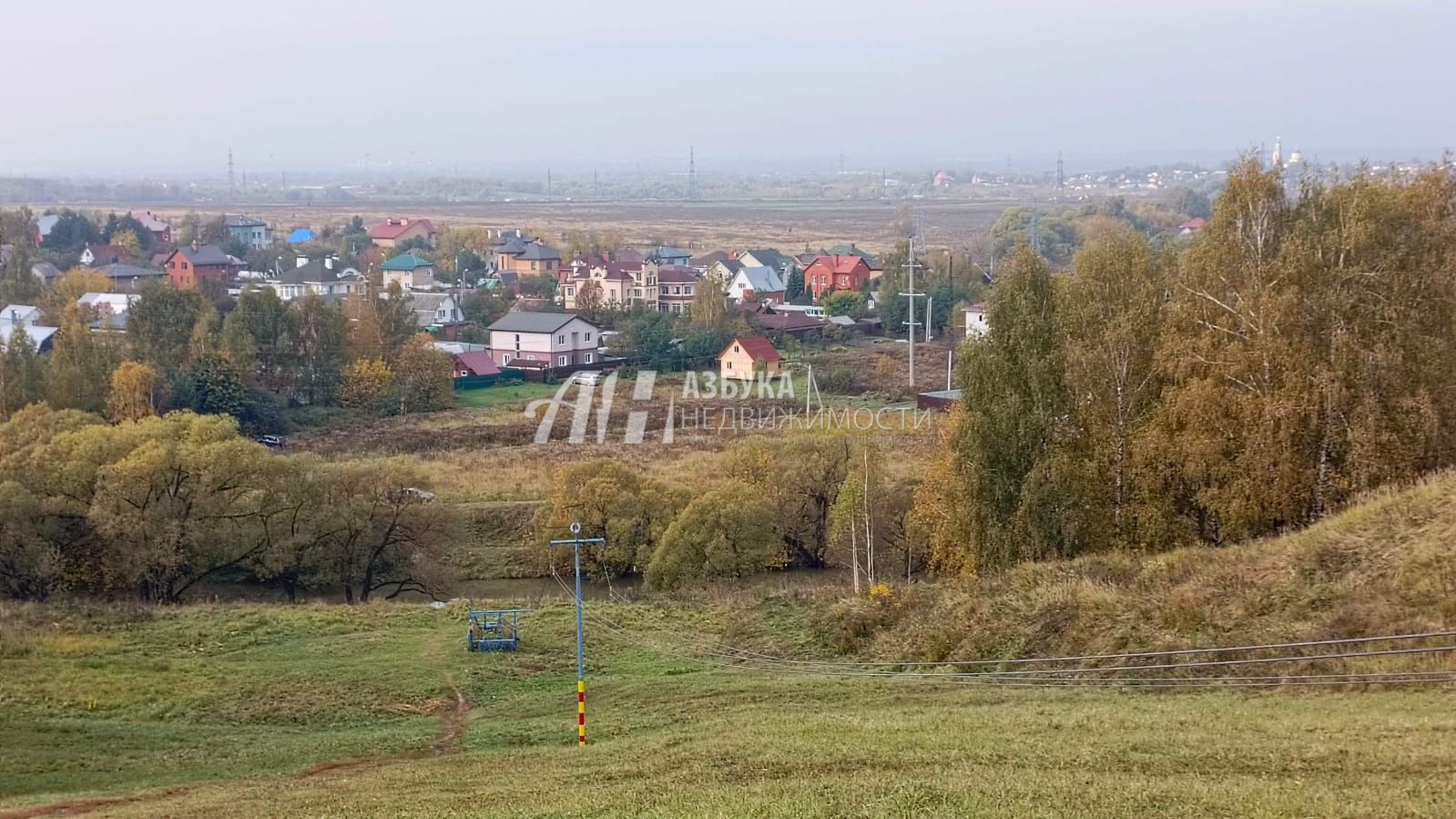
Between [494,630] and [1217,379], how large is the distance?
8.90m

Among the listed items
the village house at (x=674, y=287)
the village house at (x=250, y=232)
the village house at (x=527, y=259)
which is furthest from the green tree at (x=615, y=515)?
the village house at (x=250, y=232)

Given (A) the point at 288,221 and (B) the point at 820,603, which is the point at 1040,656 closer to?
(B) the point at 820,603

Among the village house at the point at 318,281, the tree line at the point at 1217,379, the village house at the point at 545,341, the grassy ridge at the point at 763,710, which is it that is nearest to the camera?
the grassy ridge at the point at 763,710

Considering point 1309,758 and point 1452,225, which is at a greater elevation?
point 1452,225

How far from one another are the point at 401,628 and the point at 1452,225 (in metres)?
13.3

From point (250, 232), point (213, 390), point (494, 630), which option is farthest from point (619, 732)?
point (250, 232)

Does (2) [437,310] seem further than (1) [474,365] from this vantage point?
Yes

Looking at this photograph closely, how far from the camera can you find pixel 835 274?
2229 inches

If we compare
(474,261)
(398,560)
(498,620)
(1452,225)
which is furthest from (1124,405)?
(474,261)

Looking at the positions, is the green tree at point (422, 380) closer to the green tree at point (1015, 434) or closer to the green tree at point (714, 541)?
the green tree at point (714, 541)

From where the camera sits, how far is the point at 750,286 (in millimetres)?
58344

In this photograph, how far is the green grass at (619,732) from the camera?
6523mm

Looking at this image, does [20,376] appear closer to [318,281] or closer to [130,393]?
[130,393]

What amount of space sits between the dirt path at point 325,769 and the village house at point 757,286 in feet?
136
